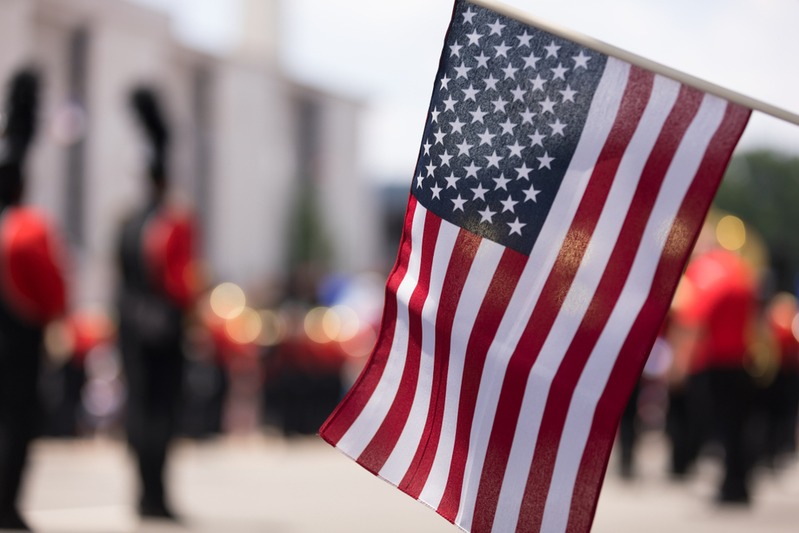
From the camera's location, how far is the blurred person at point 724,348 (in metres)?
6.43

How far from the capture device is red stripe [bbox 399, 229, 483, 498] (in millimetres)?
2523

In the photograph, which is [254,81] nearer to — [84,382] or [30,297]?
[84,382]

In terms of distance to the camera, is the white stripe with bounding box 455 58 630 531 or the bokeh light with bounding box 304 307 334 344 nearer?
the white stripe with bounding box 455 58 630 531

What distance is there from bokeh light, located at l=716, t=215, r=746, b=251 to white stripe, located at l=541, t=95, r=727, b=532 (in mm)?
5324

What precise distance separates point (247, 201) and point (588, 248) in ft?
169

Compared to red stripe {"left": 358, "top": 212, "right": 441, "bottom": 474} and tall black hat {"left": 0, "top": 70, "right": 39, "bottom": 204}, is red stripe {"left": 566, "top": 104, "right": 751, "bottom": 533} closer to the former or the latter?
red stripe {"left": 358, "top": 212, "right": 441, "bottom": 474}

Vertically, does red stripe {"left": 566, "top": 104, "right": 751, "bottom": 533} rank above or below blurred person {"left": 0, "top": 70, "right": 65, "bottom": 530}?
above

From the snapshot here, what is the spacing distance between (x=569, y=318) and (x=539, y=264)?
0.53 feet

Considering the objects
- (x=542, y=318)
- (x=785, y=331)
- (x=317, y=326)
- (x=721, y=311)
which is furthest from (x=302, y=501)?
(x=317, y=326)

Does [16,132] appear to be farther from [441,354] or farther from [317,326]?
[317,326]

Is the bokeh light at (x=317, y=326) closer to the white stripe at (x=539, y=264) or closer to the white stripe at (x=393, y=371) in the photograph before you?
the white stripe at (x=393, y=371)

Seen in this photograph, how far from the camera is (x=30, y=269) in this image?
4.76 m

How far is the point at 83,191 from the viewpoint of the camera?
125 ft

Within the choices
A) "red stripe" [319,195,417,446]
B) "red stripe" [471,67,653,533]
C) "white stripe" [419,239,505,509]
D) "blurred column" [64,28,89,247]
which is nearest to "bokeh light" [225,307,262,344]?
"red stripe" [319,195,417,446]
